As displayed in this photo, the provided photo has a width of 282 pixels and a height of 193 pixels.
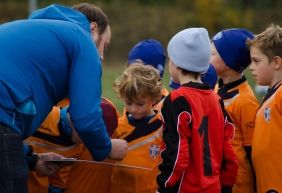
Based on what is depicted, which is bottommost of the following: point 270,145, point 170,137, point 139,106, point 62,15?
point 270,145

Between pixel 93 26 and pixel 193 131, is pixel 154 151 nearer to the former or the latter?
pixel 193 131

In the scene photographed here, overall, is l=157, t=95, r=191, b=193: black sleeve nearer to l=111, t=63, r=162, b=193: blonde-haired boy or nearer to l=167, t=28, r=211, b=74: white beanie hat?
l=167, t=28, r=211, b=74: white beanie hat

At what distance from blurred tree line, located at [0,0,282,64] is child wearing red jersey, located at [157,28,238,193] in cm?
3606

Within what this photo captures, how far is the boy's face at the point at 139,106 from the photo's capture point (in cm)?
500

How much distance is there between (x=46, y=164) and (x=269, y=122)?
1.55 m

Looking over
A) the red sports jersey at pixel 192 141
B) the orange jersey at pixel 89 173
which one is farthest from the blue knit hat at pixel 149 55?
the red sports jersey at pixel 192 141

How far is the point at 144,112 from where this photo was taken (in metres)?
5.07

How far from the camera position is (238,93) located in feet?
18.0

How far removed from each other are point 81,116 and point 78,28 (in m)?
0.53

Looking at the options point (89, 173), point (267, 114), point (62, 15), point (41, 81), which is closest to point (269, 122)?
point (267, 114)

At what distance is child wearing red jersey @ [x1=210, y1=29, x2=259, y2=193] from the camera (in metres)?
5.36

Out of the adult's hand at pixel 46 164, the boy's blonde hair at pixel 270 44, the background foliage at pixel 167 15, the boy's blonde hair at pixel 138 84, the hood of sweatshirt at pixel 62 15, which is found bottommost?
the background foliage at pixel 167 15

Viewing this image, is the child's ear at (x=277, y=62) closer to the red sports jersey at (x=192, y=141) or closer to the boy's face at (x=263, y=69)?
Answer: the boy's face at (x=263, y=69)

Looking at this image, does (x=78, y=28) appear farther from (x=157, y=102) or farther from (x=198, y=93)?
(x=157, y=102)
